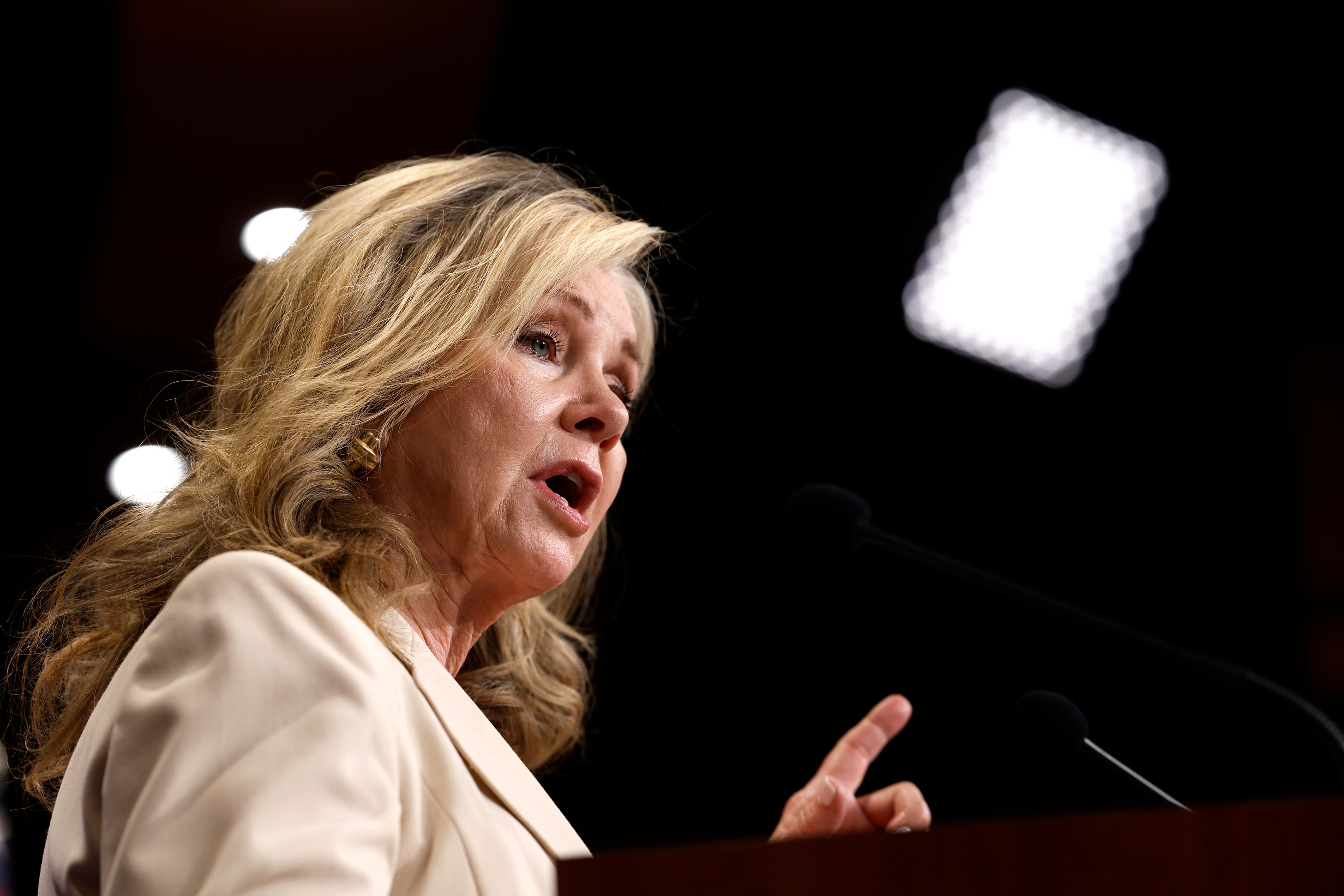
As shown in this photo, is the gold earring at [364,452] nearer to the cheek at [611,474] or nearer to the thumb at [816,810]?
the cheek at [611,474]

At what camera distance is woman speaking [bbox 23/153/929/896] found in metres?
0.82

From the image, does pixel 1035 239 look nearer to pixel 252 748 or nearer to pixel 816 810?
pixel 816 810

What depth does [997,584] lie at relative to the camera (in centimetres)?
152

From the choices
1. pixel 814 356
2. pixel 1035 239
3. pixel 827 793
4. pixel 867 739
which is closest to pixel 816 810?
pixel 827 793

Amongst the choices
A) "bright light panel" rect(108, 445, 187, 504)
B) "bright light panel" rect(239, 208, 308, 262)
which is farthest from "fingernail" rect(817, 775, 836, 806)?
"bright light panel" rect(108, 445, 187, 504)

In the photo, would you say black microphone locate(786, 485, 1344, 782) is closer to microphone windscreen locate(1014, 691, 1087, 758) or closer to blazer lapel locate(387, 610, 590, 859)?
Answer: microphone windscreen locate(1014, 691, 1087, 758)

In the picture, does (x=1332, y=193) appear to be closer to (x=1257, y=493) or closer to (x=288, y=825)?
A: (x=1257, y=493)

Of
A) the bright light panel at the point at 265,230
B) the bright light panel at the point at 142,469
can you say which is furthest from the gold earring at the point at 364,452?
the bright light panel at the point at 142,469

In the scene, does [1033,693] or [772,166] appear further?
[772,166]

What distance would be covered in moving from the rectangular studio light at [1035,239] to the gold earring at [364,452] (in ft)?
5.49

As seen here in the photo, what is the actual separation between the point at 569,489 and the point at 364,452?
289 millimetres

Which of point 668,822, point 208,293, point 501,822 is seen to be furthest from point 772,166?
point 501,822

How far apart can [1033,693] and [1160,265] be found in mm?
1840

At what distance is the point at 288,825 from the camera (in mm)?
771
